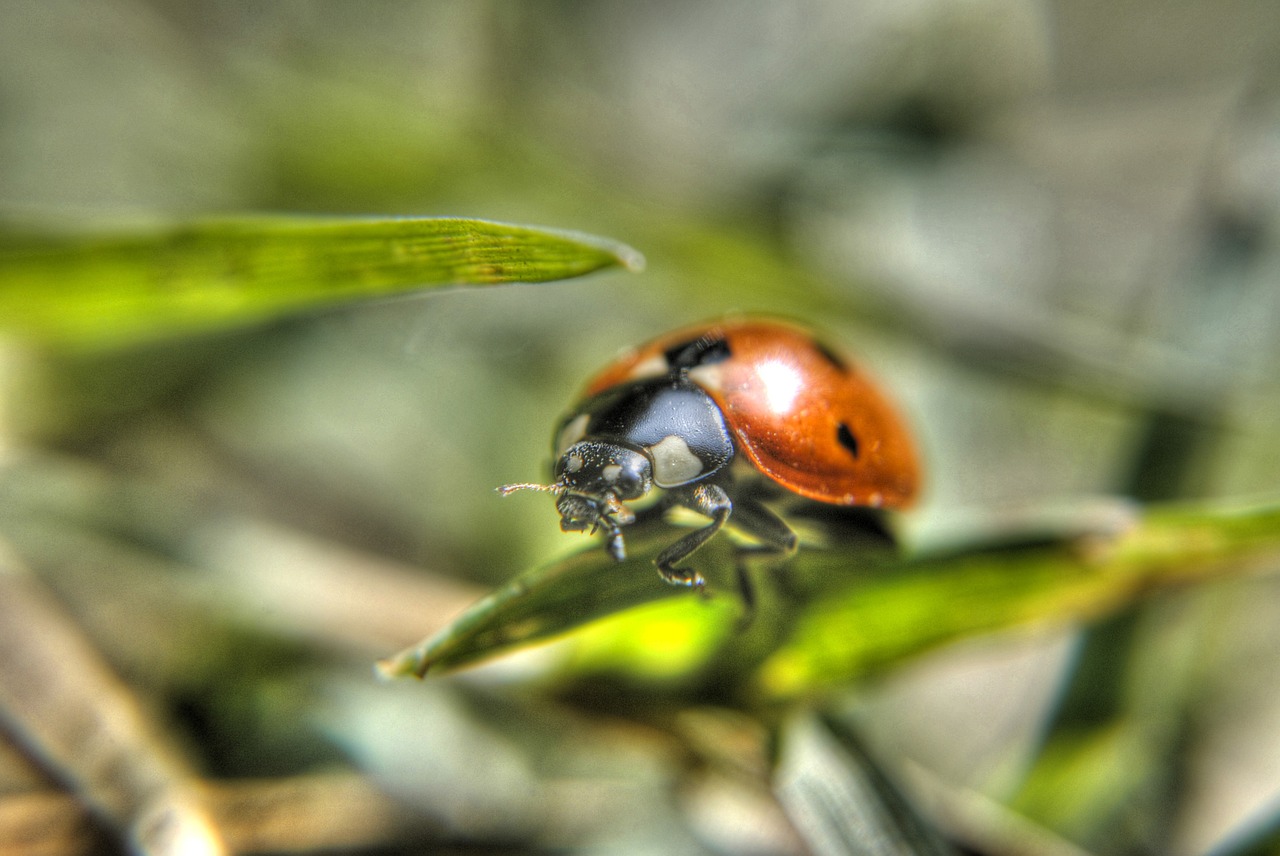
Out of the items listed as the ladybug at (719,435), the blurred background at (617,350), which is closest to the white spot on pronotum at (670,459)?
the ladybug at (719,435)

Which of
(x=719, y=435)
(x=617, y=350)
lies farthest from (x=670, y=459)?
(x=617, y=350)

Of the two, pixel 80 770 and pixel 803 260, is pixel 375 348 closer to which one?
pixel 803 260

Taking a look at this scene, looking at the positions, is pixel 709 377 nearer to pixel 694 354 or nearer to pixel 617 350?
pixel 694 354

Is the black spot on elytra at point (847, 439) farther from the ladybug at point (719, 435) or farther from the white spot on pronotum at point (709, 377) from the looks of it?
the white spot on pronotum at point (709, 377)

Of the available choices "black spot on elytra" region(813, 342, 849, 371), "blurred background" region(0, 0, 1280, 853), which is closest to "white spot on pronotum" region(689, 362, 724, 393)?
"black spot on elytra" region(813, 342, 849, 371)

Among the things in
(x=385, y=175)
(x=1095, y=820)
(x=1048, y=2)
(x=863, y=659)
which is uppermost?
(x=1048, y=2)

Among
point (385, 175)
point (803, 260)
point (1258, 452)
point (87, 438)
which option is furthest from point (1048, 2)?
point (87, 438)
